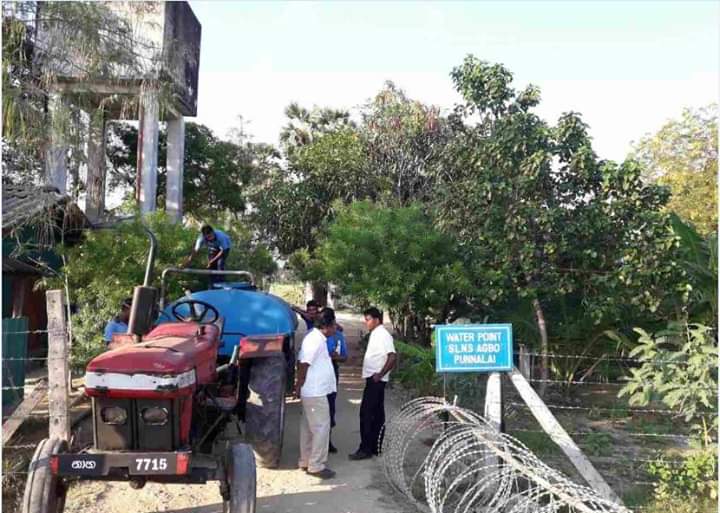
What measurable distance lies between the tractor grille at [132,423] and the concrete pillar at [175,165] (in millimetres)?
13754

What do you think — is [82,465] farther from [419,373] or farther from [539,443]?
[419,373]

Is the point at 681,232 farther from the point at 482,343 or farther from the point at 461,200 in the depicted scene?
the point at 482,343

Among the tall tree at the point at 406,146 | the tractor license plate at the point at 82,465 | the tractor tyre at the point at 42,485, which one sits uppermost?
the tall tree at the point at 406,146

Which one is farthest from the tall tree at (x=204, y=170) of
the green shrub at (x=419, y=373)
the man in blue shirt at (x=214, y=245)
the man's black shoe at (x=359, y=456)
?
the man's black shoe at (x=359, y=456)

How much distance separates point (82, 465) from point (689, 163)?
63.6ft

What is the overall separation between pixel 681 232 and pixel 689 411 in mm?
3715

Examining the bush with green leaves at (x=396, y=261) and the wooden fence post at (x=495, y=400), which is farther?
the bush with green leaves at (x=396, y=261)

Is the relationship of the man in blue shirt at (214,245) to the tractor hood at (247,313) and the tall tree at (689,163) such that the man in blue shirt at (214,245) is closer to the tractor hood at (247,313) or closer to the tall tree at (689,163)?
the tractor hood at (247,313)

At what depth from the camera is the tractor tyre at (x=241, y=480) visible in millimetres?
4363

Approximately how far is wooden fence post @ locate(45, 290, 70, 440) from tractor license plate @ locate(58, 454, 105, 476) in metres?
1.39

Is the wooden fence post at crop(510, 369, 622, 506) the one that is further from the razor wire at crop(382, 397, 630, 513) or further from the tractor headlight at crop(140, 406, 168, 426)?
the tractor headlight at crop(140, 406, 168, 426)

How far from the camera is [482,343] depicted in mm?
5574

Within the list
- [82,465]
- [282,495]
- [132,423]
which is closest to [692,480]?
[282,495]

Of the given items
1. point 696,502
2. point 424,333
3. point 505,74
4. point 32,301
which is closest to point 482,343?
point 696,502
